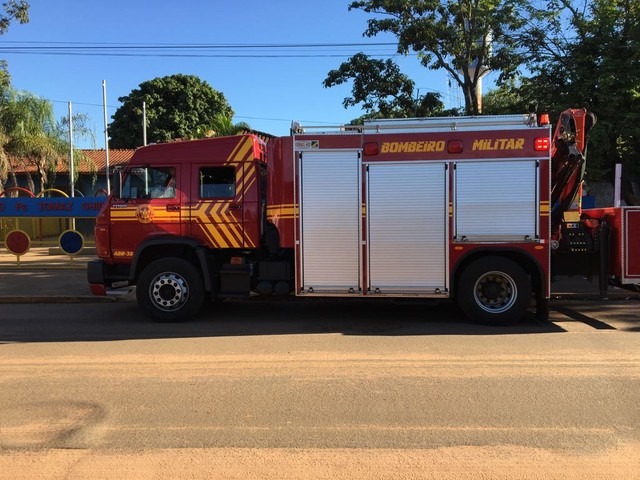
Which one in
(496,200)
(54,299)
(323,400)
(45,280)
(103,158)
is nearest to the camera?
(323,400)

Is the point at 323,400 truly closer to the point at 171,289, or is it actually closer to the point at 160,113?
the point at 171,289

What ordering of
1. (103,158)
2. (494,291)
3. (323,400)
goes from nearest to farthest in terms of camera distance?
1. (323,400)
2. (494,291)
3. (103,158)

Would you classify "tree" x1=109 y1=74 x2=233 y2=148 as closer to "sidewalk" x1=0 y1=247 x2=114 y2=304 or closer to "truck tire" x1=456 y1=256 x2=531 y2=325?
"sidewalk" x1=0 y1=247 x2=114 y2=304

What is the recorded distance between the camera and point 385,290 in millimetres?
7965

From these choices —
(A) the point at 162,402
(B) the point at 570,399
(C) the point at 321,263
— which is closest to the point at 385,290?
(C) the point at 321,263

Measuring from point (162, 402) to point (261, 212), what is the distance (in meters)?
4.10

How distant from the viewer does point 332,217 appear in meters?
7.99

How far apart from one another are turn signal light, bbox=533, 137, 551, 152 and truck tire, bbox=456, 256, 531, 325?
1.61m

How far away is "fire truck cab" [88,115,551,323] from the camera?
763cm

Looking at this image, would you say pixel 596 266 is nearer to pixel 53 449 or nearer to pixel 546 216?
pixel 546 216

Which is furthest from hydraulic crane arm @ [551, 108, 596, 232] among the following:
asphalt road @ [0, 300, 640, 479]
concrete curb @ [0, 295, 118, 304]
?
concrete curb @ [0, 295, 118, 304]

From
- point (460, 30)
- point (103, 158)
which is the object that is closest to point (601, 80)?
point (460, 30)

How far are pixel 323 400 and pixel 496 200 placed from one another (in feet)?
14.0

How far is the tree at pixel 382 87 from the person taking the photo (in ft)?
52.1
